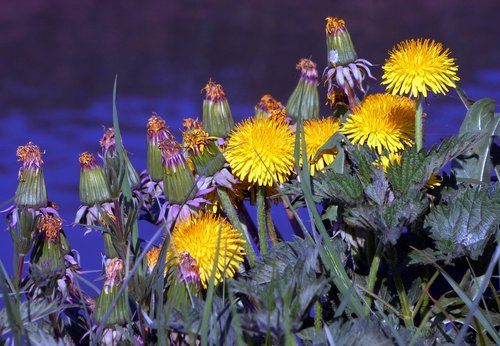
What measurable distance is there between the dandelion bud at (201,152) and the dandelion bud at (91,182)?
9cm

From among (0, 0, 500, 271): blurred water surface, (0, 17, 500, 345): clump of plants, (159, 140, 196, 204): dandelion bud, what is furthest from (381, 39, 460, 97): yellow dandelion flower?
(0, 0, 500, 271): blurred water surface

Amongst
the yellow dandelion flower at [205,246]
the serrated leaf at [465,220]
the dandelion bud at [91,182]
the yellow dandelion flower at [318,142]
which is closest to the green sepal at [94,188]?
the dandelion bud at [91,182]

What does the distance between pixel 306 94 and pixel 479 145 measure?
24cm

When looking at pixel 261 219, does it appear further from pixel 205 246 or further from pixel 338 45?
pixel 338 45

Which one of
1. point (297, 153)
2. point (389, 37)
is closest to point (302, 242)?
point (297, 153)

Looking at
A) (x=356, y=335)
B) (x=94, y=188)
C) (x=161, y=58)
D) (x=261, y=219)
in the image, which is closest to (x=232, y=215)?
(x=261, y=219)

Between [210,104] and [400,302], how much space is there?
0.28 m

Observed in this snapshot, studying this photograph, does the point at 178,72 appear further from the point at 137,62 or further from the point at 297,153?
the point at 297,153

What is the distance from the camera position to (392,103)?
35.9 inches

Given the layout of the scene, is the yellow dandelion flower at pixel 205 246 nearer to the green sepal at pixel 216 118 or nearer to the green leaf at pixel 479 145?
the green sepal at pixel 216 118

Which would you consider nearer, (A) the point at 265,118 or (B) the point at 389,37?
(A) the point at 265,118

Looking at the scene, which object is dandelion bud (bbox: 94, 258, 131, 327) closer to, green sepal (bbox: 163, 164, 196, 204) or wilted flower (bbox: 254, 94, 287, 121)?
green sepal (bbox: 163, 164, 196, 204)

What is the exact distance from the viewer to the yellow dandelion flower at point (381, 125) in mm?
875

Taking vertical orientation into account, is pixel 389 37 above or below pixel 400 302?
above
